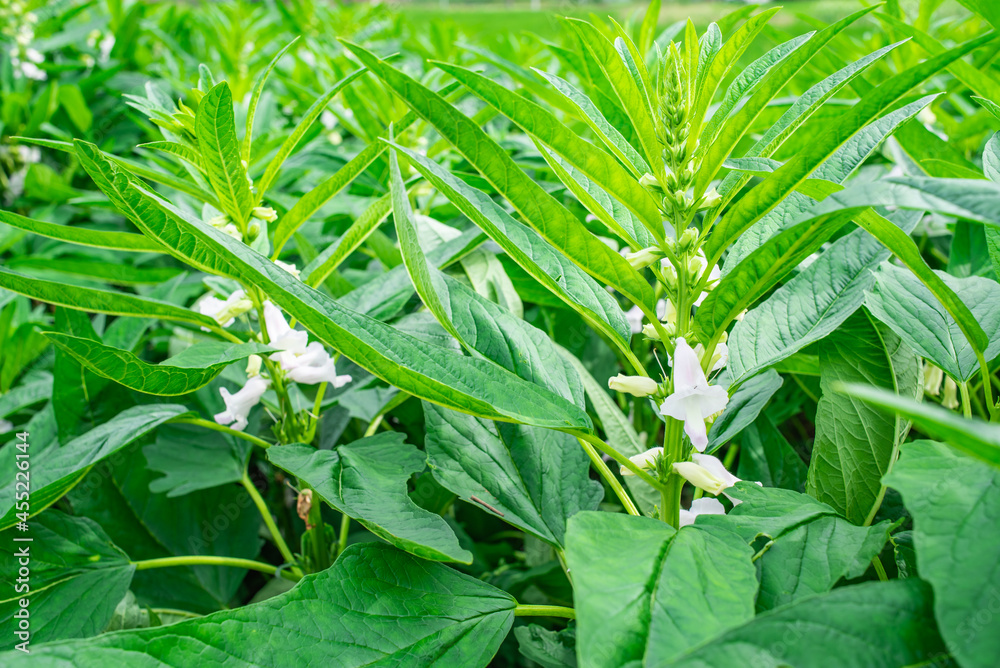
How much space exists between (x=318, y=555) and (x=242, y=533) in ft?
1.41

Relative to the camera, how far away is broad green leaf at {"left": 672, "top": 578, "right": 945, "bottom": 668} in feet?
1.92

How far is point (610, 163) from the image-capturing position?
865mm

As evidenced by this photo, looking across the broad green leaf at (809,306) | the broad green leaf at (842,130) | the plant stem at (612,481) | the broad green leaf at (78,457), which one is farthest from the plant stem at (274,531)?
the broad green leaf at (842,130)

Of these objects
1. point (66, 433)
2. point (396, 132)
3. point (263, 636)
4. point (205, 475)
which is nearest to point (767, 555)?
point (263, 636)

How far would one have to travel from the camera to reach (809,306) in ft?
3.37

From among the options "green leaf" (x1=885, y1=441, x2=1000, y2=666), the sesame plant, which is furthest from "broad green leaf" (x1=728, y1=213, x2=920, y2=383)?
"green leaf" (x1=885, y1=441, x2=1000, y2=666)

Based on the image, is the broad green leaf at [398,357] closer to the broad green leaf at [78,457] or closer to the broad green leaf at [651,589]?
the broad green leaf at [651,589]

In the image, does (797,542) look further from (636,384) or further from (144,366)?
(144,366)

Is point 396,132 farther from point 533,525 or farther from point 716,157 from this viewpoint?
point 533,525

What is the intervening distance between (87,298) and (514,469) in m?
0.75

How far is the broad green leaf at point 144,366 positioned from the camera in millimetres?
1005

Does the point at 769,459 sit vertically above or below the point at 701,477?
below

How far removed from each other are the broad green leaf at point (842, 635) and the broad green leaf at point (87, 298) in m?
0.99

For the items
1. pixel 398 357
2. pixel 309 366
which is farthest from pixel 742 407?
pixel 309 366
